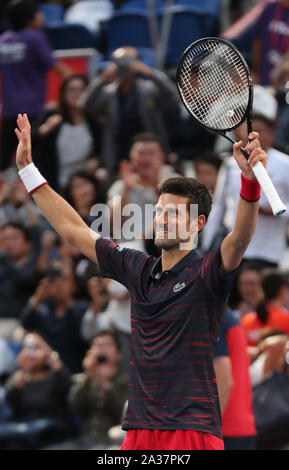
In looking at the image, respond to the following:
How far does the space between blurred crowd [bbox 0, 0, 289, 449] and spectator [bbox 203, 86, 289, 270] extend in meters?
0.01

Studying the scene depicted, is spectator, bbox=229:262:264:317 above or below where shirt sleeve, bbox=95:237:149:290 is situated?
above

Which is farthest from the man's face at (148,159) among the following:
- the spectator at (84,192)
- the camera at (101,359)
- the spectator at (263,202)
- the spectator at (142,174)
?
the camera at (101,359)

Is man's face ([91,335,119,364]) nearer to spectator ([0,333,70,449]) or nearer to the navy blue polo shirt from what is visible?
spectator ([0,333,70,449])

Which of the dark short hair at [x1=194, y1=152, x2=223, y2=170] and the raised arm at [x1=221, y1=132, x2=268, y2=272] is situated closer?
the raised arm at [x1=221, y1=132, x2=268, y2=272]

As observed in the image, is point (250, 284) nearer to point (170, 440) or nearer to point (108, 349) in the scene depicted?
point (108, 349)

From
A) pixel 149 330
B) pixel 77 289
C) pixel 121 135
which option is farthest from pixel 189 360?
pixel 121 135

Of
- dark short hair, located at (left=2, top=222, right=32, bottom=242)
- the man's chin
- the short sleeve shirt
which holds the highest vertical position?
the short sleeve shirt

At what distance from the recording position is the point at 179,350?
12.5 ft

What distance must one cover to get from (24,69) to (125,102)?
4.58ft

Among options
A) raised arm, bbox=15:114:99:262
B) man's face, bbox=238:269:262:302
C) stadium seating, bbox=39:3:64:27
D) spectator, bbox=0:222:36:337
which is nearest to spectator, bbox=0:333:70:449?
spectator, bbox=0:222:36:337

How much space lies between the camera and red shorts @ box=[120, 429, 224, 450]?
3.76m

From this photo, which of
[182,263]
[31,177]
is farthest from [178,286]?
[31,177]

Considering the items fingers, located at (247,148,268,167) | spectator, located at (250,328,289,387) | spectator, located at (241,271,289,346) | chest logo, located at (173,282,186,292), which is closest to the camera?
fingers, located at (247,148,268,167)

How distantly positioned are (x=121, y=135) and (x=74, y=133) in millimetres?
560
